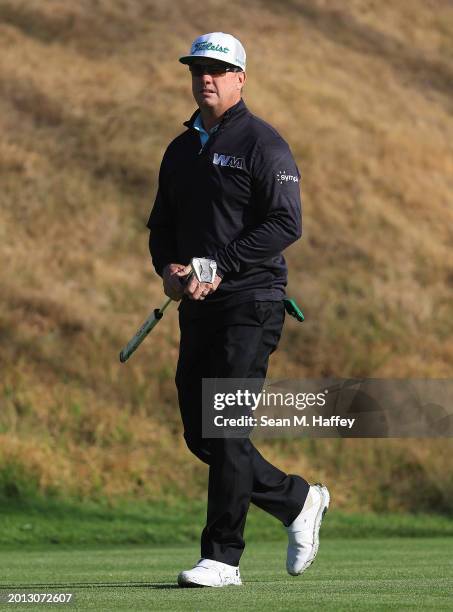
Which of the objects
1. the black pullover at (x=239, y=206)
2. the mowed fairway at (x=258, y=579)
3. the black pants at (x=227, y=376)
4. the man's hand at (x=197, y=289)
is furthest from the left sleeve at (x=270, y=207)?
the mowed fairway at (x=258, y=579)

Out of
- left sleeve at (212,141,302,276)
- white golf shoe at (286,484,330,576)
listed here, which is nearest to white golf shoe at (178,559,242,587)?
white golf shoe at (286,484,330,576)

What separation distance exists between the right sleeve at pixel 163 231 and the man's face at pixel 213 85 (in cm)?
38

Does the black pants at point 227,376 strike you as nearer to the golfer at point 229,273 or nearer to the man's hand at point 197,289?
the golfer at point 229,273

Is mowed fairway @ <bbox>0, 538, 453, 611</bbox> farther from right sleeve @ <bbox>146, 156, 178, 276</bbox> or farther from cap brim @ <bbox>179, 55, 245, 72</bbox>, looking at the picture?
cap brim @ <bbox>179, 55, 245, 72</bbox>

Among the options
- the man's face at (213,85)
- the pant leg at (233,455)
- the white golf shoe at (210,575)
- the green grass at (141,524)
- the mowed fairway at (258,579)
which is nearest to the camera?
the mowed fairway at (258,579)

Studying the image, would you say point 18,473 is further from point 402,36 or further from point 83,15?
point 402,36

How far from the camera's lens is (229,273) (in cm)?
641

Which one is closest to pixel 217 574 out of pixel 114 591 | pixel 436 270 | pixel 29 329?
pixel 114 591

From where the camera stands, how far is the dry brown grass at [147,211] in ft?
50.2

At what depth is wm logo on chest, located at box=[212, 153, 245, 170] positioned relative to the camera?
6465 mm

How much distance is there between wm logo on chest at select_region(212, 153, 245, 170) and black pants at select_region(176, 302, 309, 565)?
58 centimetres

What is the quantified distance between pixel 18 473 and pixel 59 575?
260 inches

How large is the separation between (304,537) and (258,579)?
0.36 m

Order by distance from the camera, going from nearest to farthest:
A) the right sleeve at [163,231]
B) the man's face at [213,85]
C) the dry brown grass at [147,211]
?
the man's face at [213,85], the right sleeve at [163,231], the dry brown grass at [147,211]
